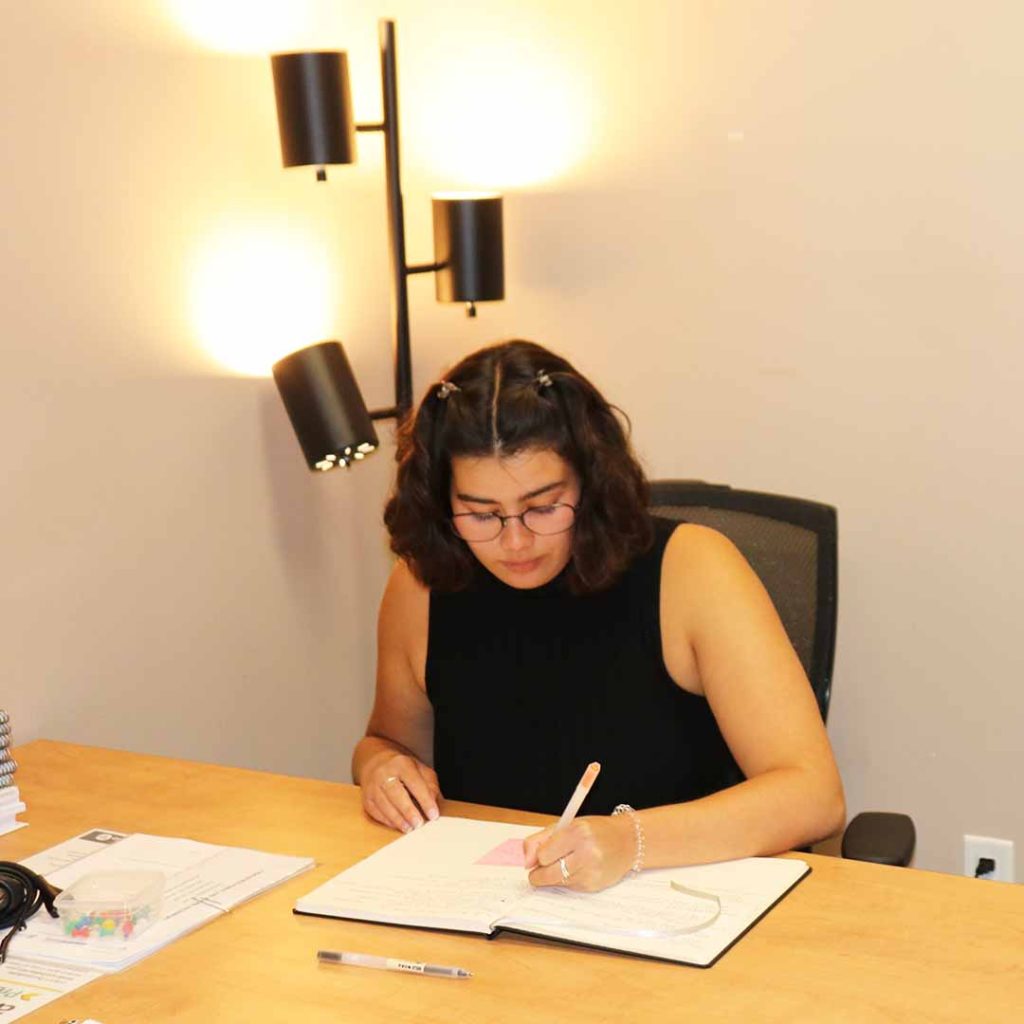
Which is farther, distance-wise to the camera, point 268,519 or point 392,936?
point 268,519

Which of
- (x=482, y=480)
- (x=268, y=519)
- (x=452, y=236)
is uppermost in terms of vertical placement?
(x=452, y=236)

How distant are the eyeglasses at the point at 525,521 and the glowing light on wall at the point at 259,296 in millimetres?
892

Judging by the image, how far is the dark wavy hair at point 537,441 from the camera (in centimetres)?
183

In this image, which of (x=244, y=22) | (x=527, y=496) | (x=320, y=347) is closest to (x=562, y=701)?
(x=527, y=496)

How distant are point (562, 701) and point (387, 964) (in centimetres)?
61

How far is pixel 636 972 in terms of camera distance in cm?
136

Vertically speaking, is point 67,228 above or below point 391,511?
above

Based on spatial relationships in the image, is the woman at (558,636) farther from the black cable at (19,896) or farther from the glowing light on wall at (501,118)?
the glowing light on wall at (501,118)

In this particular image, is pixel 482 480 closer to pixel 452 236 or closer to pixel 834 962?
pixel 834 962

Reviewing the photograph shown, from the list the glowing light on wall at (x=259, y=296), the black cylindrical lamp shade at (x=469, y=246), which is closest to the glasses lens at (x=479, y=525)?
the glowing light on wall at (x=259, y=296)

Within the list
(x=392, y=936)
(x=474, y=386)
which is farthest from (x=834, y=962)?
(x=474, y=386)

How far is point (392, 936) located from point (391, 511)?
2.20 ft

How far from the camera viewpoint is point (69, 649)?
2275mm

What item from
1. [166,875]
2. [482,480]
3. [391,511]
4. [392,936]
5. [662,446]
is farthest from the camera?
[662,446]
